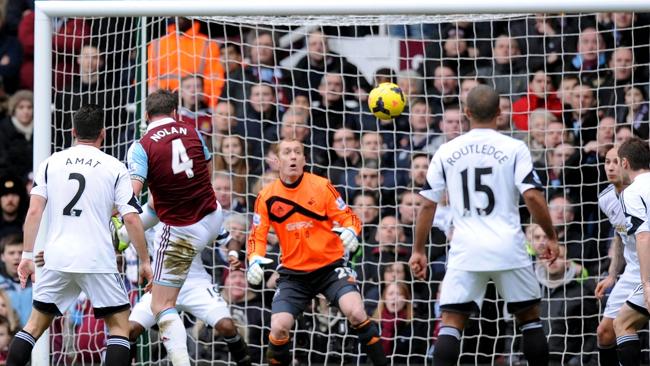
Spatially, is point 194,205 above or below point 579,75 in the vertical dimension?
below

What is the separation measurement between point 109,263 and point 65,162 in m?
0.73

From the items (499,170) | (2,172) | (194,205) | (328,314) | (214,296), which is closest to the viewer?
(499,170)

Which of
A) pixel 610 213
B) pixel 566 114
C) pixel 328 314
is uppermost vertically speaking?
pixel 566 114

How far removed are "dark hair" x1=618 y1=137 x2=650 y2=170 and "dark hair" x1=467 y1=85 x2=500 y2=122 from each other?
3.17ft

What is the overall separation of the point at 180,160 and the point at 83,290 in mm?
1151

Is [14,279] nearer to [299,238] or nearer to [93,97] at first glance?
[93,97]

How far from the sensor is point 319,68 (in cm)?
1153

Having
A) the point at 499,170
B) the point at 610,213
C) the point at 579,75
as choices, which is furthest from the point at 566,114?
the point at 499,170

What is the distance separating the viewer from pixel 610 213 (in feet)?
30.0

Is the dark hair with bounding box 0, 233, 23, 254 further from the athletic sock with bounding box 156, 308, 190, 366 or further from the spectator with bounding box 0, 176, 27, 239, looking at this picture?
the athletic sock with bounding box 156, 308, 190, 366

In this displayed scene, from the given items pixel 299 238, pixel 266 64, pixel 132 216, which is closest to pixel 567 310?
pixel 299 238

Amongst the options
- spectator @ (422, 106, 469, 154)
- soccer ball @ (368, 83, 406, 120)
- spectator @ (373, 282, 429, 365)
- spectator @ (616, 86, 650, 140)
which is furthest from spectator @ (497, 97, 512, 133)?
soccer ball @ (368, 83, 406, 120)

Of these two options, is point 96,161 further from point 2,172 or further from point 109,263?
point 2,172

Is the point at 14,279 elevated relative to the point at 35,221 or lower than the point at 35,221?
lower
